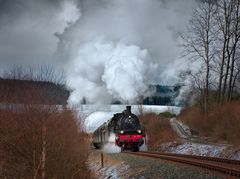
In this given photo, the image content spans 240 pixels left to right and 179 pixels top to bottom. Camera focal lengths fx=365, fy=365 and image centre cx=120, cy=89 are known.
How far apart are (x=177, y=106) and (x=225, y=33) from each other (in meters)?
47.5

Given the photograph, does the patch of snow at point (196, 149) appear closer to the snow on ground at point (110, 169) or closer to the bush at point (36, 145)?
the snow on ground at point (110, 169)

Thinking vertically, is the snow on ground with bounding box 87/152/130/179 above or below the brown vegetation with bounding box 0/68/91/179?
below

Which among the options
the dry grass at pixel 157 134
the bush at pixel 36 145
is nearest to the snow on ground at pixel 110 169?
the bush at pixel 36 145

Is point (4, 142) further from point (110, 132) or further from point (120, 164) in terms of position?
point (110, 132)

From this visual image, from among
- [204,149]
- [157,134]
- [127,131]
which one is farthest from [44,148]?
[157,134]

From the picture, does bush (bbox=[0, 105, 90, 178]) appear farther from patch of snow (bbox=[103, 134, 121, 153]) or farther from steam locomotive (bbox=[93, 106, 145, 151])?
patch of snow (bbox=[103, 134, 121, 153])

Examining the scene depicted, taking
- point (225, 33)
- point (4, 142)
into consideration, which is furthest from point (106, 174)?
point (225, 33)

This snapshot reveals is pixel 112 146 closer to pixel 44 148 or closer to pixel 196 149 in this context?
pixel 196 149

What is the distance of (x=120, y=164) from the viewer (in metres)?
18.4

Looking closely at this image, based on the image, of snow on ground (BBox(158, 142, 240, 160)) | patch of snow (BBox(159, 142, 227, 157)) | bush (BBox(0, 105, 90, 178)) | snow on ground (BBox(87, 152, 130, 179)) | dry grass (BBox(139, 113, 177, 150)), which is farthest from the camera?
dry grass (BBox(139, 113, 177, 150))

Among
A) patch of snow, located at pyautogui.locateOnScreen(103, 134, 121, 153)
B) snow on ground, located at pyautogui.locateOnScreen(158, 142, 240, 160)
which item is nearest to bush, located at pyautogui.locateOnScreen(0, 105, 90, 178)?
snow on ground, located at pyautogui.locateOnScreen(158, 142, 240, 160)

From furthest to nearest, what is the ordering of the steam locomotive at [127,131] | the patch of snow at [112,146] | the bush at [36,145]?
1. the patch of snow at [112,146]
2. the steam locomotive at [127,131]
3. the bush at [36,145]

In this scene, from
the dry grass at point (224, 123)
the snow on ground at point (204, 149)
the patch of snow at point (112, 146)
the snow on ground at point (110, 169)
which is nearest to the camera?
the snow on ground at point (110, 169)

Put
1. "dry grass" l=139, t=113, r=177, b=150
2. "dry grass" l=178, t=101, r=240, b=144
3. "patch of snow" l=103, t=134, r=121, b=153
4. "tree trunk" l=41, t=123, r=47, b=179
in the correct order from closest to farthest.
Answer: "tree trunk" l=41, t=123, r=47, b=179 < "dry grass" l=178, t=101, r=240, b=144 < "patch of snow" l=103, t=134, r=121, b=153 < "dry grass" l=139, t=113, r=177, b=150
